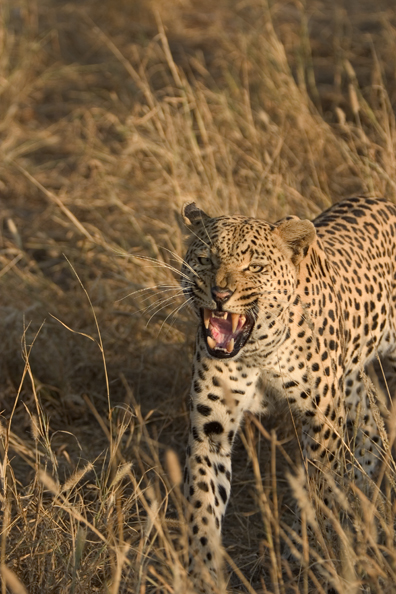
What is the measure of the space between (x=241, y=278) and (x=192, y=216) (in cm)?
61

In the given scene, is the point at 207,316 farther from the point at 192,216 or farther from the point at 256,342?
the point at 192,216

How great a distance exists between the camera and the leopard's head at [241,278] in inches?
146

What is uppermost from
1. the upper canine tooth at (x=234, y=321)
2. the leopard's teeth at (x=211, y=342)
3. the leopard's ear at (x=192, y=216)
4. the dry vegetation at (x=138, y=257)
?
the leopard's ear at (x=192, y=216)

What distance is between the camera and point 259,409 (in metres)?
4.22

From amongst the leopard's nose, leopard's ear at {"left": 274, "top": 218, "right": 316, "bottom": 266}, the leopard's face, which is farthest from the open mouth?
leopard's ear at {"left": 274, "top": 218, "right": 316, "bottom": 266}

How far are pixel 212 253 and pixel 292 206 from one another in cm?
230

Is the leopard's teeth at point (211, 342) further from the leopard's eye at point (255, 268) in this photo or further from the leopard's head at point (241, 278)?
the leopard's eye at point (255, 268)

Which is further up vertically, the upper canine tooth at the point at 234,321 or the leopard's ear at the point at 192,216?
the leopard's ear at the point at 192,216

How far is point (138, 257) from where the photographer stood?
494cm

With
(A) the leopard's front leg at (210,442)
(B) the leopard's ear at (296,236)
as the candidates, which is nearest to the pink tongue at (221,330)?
(A) the leopard's front leg at (210,442)

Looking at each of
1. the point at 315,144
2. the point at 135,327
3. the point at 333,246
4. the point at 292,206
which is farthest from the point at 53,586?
the point at 315,144

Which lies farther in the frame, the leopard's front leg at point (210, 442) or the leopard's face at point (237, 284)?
the leopard's front leg at point (210, 442)

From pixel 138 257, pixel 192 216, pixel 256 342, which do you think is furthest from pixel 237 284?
pixel 138 257

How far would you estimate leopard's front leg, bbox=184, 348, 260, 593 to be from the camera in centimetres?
398
